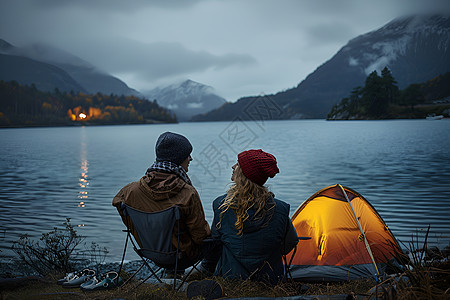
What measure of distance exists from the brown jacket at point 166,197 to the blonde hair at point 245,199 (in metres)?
0.34

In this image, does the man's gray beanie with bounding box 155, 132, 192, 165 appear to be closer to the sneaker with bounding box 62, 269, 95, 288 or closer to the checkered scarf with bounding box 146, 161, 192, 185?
the checkered scarf with bounding box 146, 161, 192, 185

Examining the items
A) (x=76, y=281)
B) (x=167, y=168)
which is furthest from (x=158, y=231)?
(x=76, y=281)

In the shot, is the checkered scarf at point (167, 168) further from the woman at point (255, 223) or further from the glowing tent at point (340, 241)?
the glowing tent at point (340, 241)

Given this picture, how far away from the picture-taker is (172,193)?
11.3 ft

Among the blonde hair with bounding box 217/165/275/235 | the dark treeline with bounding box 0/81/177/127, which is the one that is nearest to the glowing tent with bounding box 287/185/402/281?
the blonde hair with bounding box 217/165/275/235

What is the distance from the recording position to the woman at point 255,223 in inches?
130

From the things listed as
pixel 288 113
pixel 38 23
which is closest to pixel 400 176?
pixel 38 23

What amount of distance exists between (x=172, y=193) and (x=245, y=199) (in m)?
0.70

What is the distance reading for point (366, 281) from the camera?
4.36 meters

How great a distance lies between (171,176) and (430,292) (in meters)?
2.28

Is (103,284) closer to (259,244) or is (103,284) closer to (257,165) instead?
(259,244)

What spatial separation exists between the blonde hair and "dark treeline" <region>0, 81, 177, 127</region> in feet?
18.6

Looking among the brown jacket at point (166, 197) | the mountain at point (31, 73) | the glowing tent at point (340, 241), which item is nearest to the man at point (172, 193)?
the brown jacket at point (166, 197)

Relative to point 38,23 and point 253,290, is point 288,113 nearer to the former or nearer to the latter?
point 38,23
